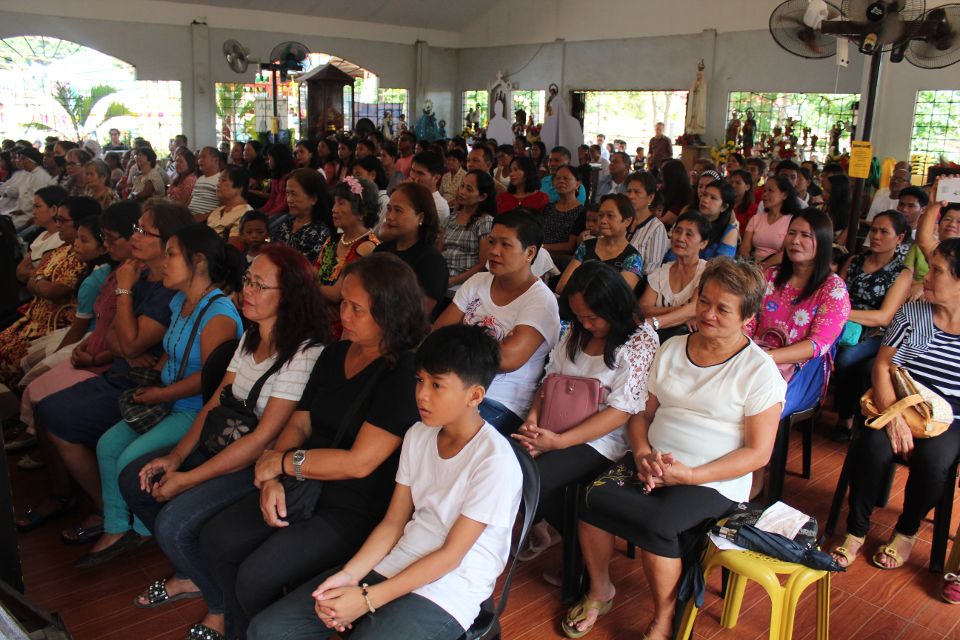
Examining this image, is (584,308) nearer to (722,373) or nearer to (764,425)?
(722,373)

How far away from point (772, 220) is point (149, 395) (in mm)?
3816

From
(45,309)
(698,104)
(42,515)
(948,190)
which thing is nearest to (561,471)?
(42,515)

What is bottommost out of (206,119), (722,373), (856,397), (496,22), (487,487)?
(856,397)

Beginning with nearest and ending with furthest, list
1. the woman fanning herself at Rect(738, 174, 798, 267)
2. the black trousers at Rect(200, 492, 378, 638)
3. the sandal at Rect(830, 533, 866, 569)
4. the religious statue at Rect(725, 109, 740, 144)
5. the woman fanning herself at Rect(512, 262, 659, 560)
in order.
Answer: the black trousers at Rect(200, 492, 378, 638), the woman fanning herself at Rect(512, 262, 659, 560), the sandal at Rect(830, 533, 866, 569), the woman fanning herself at Rect(738, 174, 798, 267), the religious statue at Rect(725, 109, 740, 144)

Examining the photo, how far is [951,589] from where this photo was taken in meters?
2.57

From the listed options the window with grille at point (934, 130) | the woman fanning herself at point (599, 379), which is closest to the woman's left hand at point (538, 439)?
the woman fanning herself at point (599, 379)

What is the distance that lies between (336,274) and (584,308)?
5.93ft

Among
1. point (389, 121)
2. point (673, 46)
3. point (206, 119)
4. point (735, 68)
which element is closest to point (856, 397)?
point (735, 68)

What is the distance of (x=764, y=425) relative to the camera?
221cm

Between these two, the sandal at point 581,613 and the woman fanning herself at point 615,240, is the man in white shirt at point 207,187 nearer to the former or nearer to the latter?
the woman fanning herself at point 615,240

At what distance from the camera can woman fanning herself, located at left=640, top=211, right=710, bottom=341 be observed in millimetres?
3402

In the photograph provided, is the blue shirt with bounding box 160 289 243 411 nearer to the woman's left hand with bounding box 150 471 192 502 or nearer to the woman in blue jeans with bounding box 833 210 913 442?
the woman's left hand with bounding box 150 471 192 502

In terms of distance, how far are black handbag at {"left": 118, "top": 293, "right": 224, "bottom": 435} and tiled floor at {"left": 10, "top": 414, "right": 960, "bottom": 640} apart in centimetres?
50

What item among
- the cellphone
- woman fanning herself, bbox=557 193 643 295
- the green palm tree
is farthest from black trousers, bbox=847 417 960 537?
the green palm tree
